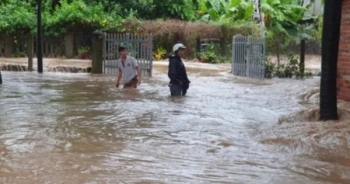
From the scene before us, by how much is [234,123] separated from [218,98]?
367cm

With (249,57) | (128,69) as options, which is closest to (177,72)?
(128,69)

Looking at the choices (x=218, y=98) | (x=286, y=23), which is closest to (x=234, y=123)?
(x=218, y=98)

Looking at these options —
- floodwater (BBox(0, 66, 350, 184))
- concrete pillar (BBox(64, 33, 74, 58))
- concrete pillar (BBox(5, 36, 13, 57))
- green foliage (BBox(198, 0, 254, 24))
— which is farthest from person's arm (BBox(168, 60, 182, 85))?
green foliage (BBox(198, 0, 254, 24))

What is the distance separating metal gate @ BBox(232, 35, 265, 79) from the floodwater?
21.0 feet

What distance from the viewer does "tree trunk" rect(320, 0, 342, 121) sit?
8.04 meters

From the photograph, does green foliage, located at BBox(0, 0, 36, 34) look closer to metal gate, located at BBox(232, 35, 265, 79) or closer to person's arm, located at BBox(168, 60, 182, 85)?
metal gate, located at BBox(232, 35, 265, 79)

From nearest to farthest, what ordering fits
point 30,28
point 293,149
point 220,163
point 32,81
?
1. point 220,163
2. point 293,149
3. point 32,81
4. point 30,28

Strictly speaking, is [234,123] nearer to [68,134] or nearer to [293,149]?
[293,149]

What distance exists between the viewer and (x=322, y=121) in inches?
324

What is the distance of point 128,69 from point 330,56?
5.94 metres

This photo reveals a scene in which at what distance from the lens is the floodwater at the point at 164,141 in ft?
18.7

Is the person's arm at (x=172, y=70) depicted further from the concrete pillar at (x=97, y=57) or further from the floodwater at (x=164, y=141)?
the concrete pillar at (x=97, y=57)

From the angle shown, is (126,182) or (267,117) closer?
(126,182)

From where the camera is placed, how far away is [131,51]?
1922 cm
